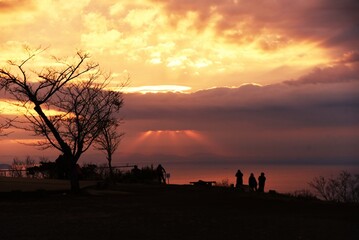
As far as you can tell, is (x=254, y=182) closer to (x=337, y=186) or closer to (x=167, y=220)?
(x=167, y=220)

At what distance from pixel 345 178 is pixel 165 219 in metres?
54.5

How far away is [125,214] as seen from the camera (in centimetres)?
1975

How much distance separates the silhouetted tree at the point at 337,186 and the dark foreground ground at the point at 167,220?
1584 inches

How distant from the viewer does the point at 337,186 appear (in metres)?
66.5

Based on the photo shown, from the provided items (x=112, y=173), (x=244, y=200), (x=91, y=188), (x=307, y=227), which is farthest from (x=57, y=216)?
(x=112, y=173)

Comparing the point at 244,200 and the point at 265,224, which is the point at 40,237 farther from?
the point at 244,200

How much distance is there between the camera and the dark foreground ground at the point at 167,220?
14945 millimetres

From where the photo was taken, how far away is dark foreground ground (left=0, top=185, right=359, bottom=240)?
49.0 feet

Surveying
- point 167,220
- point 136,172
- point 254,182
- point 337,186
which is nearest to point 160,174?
point 136,172

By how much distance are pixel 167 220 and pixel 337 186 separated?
52604 millimetres

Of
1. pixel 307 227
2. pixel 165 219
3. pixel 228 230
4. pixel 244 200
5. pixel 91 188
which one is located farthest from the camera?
pixel 91 188

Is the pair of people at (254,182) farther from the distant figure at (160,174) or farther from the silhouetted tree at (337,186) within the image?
the silhouetted tree at (337,186)

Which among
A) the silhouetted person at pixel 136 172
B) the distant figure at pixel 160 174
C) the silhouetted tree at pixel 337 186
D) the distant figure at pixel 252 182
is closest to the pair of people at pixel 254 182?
the distant figure at pixel 252 182

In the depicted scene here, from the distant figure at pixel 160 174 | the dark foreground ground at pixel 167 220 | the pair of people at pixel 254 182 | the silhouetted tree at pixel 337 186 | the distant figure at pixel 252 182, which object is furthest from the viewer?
the silhouetted tree at pixel 337 186
